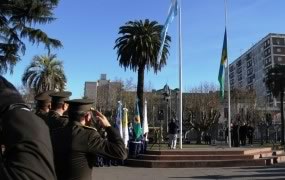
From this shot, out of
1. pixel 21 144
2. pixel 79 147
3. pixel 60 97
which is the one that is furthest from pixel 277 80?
pixel 21 144

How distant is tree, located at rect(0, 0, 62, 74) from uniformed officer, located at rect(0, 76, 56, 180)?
18.0 m

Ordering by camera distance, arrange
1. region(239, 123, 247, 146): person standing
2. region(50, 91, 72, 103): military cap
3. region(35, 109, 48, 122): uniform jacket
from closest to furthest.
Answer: region(35, 109, 48, 122): uniform jacket → region(50, 91, 72, 103): military cap → region(239, 123, 247, 146): person standing

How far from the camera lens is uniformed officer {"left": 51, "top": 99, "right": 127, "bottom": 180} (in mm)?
4074

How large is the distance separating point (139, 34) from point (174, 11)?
12204mm

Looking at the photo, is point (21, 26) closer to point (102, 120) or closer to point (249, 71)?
point (102, 120)

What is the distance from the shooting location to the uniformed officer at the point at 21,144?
1.59 metres

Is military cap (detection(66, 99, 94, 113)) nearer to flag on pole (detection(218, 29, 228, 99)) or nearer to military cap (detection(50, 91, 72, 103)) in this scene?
military cap (detection(50, 91, 72, 103))

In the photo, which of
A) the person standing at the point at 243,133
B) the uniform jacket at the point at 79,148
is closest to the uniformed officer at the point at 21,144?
the uniform jacket at the point at 79,148

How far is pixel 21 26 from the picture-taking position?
19.8m

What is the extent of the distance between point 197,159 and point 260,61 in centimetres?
14554

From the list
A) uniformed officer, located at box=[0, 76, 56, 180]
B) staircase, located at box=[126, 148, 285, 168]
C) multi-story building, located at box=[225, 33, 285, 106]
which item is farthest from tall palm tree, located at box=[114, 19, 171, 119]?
multi-story building, located at box=[225, 33, 285, 106]

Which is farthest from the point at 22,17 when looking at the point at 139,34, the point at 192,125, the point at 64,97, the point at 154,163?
the point at 192,125

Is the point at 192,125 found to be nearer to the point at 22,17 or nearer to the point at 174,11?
the point at 174,11

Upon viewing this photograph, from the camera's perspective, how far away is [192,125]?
5919cm
